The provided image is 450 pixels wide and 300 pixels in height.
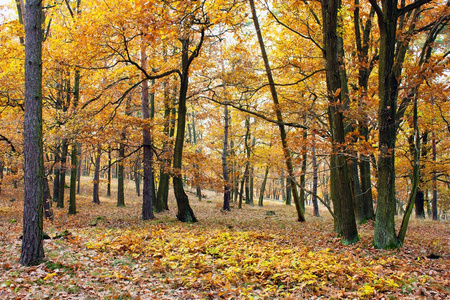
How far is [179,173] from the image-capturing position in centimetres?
1212

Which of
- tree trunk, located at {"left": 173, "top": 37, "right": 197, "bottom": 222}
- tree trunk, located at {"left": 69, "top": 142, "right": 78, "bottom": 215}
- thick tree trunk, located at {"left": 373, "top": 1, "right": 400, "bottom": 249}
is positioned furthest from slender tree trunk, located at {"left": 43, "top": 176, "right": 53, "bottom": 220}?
thick tree trunk, located at {"left": 373, "top": 1, "right": 400, "bottom": 249}

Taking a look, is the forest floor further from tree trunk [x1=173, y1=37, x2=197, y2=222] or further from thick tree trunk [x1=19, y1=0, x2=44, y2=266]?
tree trunk [x1=173, y1=37, x2=197, y2=222]

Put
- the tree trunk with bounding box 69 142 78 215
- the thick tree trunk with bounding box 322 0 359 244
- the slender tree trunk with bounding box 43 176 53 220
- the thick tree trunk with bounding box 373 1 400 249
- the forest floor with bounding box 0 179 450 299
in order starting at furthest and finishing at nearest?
the tree trunk with bounding box 69 142 78 215
the slender tree trunk with bounding box 43 176 53 220
the thick tree trunk with bounding box 322 0 359 244
the thick tree trunk with bounding box 373 1 400 249
the forest floor with bounding box 0 179 450 299

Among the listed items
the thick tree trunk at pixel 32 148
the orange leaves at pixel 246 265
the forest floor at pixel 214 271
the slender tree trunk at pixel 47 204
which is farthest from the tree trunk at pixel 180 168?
the thick tree trunk at pixel 32 148

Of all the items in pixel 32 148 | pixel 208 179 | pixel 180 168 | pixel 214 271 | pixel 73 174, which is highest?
pixel 32 148

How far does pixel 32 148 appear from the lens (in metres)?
5.89

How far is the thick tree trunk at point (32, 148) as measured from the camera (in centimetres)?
585

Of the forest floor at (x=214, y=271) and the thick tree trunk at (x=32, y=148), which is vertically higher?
the thick tree trunk at (x=32, y=148)

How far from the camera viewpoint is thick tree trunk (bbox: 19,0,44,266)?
5848 millimetres

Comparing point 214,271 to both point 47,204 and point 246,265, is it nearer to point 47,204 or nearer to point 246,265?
point 246,265

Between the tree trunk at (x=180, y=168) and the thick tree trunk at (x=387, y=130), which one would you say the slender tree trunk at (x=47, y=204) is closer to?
the tree trunk at (x=180, y=168)

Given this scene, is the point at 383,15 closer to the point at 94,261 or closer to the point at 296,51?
the point at 296,51

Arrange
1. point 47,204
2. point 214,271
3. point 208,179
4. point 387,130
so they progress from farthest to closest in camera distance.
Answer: point 208,179, point 47,204, point 387,130, point 214,271

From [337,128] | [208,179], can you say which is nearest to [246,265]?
[337,128]
